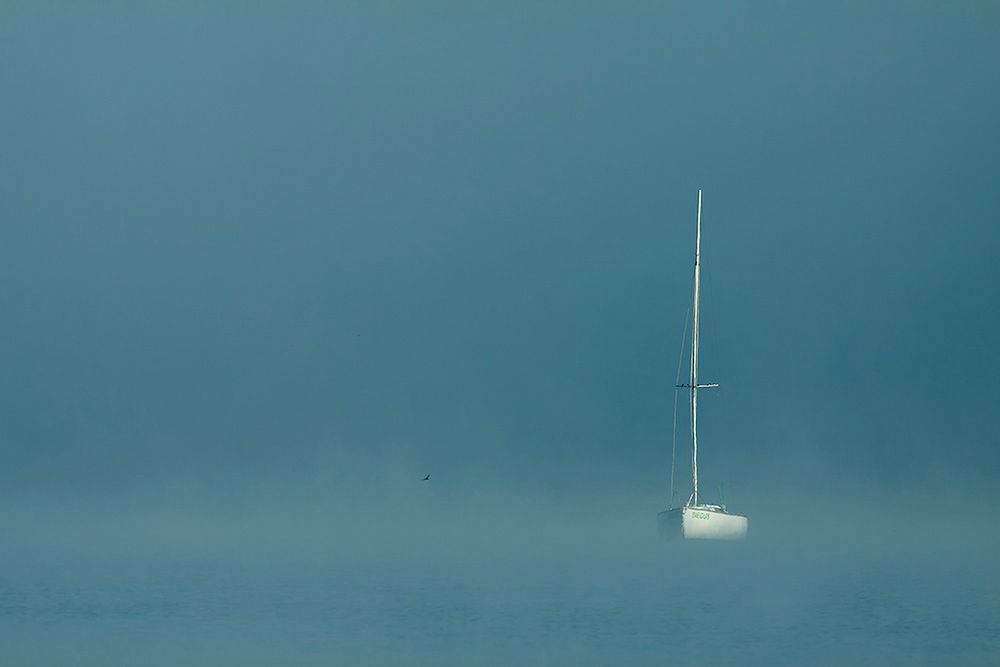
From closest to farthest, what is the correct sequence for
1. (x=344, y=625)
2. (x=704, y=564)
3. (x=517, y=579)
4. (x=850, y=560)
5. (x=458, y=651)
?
(x=458, y=651), (x=344, y=625), (x=517, y=579), (x=704, y=564), (x=850, y=560)

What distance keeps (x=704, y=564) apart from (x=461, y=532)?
28.3 m

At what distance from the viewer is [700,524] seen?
194 feet

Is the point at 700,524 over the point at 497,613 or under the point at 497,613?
over

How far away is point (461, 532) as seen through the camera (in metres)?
81.4

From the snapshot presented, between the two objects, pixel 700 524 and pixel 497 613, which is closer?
pixel 497 613

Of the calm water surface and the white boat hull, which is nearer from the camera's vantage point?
the calm water surface

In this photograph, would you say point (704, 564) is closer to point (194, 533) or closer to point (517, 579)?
point (517, 579)

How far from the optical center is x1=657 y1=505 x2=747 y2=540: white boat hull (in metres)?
58.6

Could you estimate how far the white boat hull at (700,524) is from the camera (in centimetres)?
5862

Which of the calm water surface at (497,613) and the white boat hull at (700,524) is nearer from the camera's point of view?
the calm water surface at (497,613)

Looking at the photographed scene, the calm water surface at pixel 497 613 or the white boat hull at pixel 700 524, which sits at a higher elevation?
the white boat hull at pixel 700 524

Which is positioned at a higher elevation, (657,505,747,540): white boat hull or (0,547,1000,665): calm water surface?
(657,505,747,540): white boat hull

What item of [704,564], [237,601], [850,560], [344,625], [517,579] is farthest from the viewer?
[850,560]

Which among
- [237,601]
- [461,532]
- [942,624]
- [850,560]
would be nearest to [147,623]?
[237,601]
